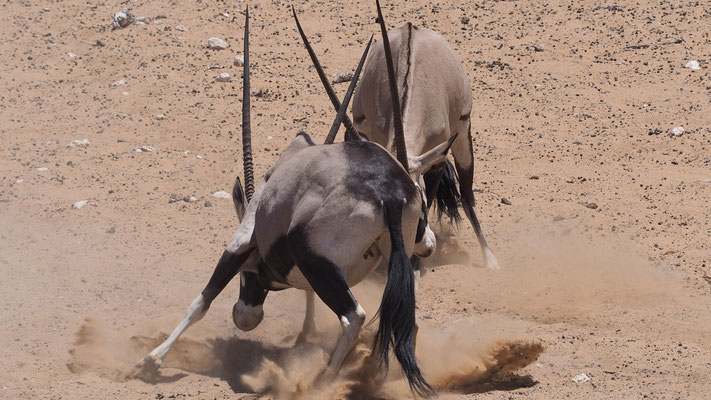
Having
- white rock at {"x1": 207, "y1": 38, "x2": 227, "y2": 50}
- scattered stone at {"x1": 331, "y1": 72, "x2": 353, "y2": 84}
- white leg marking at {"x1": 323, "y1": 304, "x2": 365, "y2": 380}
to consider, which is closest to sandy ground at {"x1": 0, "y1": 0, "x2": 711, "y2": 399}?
white rock at {"x1": 207, "y1": 38, "x2": 227, "y2": 50}

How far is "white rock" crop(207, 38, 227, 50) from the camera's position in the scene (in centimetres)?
1165

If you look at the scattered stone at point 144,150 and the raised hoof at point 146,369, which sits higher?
the raised hoof at point 146,369

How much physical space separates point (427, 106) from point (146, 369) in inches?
113

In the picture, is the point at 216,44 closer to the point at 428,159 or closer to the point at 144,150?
the point at 144,150

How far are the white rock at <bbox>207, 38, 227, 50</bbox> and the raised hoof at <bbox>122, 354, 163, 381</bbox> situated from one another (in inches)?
270

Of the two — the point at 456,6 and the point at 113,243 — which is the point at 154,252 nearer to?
the point at 113,243

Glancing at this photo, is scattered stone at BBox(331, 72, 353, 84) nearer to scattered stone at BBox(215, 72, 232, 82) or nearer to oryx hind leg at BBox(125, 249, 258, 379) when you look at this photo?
scattered stone at BBox(215, 72, 232, 82)

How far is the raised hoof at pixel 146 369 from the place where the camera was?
5.37 metres

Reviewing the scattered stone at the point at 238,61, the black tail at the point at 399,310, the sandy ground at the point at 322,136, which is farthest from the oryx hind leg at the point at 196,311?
the scattered stone at the point at 238,61

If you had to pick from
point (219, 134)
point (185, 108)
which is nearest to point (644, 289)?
point (219, 134)

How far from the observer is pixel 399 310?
190 inches

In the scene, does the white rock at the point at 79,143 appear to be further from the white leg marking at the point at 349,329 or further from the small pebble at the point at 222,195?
the white leg marking at the point at 349,329

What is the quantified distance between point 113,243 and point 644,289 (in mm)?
3979

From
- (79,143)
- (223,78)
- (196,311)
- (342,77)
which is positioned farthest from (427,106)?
(223,78)
